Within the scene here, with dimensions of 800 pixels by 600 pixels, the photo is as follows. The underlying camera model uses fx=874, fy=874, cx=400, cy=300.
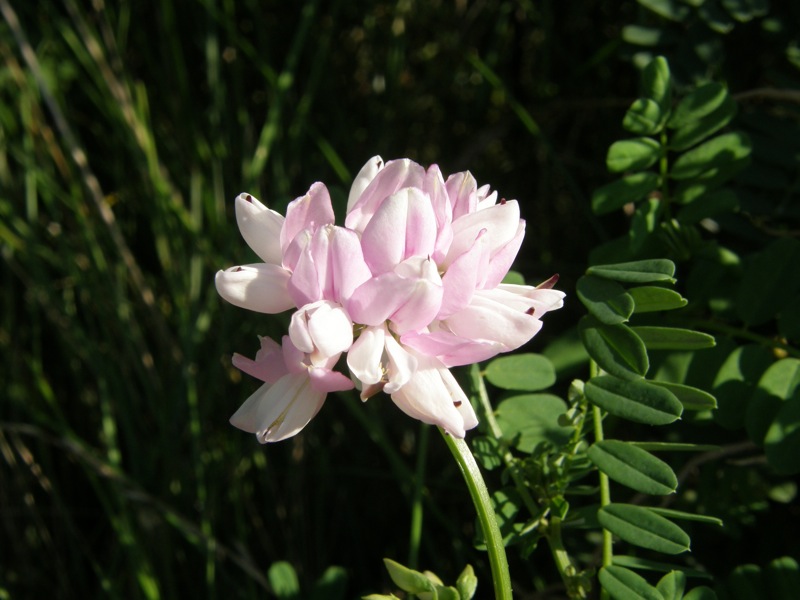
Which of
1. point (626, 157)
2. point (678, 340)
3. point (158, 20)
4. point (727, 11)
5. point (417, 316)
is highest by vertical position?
point (158, 20)

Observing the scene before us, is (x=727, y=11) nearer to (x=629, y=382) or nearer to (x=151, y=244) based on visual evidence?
(x=629, y=382)

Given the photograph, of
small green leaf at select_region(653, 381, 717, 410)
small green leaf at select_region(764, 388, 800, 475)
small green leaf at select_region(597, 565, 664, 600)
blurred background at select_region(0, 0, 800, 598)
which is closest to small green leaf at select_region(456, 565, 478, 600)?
small green leaf at select_region(597, 565, 664, 600)

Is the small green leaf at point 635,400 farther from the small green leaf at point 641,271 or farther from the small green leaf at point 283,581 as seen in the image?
the small green leaf at point 283,581

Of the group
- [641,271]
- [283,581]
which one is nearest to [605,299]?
[641,271]

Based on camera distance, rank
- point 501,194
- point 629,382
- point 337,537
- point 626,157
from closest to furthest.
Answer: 1. point 629,382
2. point 626,157
3. point 337,537
4. point 501,194

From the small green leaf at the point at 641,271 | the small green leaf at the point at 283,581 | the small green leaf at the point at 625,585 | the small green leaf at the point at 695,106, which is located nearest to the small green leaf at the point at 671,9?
the small green leaf at the point at 695,106

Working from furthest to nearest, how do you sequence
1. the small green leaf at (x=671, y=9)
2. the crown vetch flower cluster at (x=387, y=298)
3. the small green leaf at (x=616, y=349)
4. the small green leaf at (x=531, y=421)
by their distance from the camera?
the small green leaf at (x=671, y=9) → the small green leaf at (x=531, y=421) → the small green leaf at (x=616, y=349) → the crown vetch flower cluster at (x=387, y=298)

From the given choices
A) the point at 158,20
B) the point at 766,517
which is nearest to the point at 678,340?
the point at 766,517

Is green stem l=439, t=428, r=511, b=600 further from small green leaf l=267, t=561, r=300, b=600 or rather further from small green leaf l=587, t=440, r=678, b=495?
Result: small green leaf l=267, t=561, r=300, b=600
